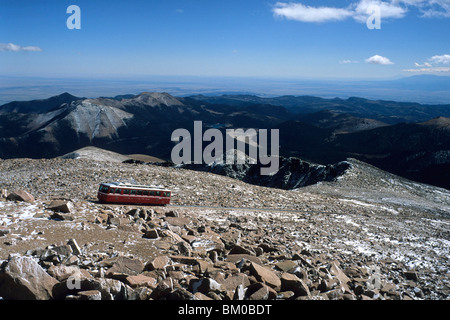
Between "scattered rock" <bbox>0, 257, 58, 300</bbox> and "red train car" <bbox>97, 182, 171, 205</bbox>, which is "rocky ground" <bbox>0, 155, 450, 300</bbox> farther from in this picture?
"red train car" <bbox>97, 182, 171, 205</bbox>

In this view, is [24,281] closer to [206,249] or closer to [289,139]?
[206,249]

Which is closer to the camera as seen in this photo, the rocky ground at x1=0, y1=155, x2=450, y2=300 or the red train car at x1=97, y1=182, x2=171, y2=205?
the rocky ground at x1=0, y1=155, x2=450, y2=300

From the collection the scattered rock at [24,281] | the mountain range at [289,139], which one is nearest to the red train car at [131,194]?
the scattered rock at [24,281]

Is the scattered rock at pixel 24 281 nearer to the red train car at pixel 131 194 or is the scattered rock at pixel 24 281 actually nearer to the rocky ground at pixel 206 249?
the rocky ground at pixel 206 249

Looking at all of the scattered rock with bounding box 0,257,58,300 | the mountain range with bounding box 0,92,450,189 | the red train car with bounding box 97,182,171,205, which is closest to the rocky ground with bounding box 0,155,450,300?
the scattered rock with bounding box 0,257,58,300

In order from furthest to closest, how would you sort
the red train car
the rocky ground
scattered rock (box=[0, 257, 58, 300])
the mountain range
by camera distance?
the mountain range
the red train car
the rocky ground
scattered rock (box=[0, 257, 58, 300])

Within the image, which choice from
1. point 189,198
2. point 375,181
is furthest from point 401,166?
point 189,198

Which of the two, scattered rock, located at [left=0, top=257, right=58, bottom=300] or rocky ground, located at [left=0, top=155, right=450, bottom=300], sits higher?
scattered rock, located at [left=0, top=257, right=58, bottom=300]
